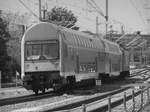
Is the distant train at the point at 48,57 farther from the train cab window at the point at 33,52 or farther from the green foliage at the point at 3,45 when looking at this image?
the green foliage at the point at 3,45

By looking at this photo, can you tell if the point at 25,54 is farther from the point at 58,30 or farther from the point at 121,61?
the point at 121,61

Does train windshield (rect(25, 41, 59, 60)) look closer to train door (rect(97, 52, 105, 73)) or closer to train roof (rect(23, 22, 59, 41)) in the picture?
train roof (rect(23, 22, 59, 41))

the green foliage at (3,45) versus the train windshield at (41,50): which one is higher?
the green foliage at (3,45)

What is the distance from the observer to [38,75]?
77.9 ft

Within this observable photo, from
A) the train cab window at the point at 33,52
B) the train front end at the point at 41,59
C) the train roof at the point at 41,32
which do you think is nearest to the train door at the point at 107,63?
the train roof at the point at 41,32

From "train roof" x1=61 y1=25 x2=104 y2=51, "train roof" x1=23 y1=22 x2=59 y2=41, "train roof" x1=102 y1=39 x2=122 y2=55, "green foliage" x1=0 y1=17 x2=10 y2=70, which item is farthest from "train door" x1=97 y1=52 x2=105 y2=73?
"green foliage" x1=0 y1=17 x2=10 y2=70

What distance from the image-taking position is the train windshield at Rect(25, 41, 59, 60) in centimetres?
2386

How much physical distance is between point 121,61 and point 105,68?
1154 cm

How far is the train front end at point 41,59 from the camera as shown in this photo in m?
23.6

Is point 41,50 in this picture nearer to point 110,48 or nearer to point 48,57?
point 48,57

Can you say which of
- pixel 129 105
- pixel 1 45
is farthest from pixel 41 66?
pixel 1 45

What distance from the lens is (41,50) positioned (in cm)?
2394

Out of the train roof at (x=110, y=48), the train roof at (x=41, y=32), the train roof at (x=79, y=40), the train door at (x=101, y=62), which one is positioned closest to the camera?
the train roof at (x=41, y=32)

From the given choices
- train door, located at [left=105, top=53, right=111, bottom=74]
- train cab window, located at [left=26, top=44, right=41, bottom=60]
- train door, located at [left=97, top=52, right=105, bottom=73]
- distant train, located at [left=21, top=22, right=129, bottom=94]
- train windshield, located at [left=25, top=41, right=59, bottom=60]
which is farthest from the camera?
train door, located at [left=105, top=53, right=111, bottom=74]
